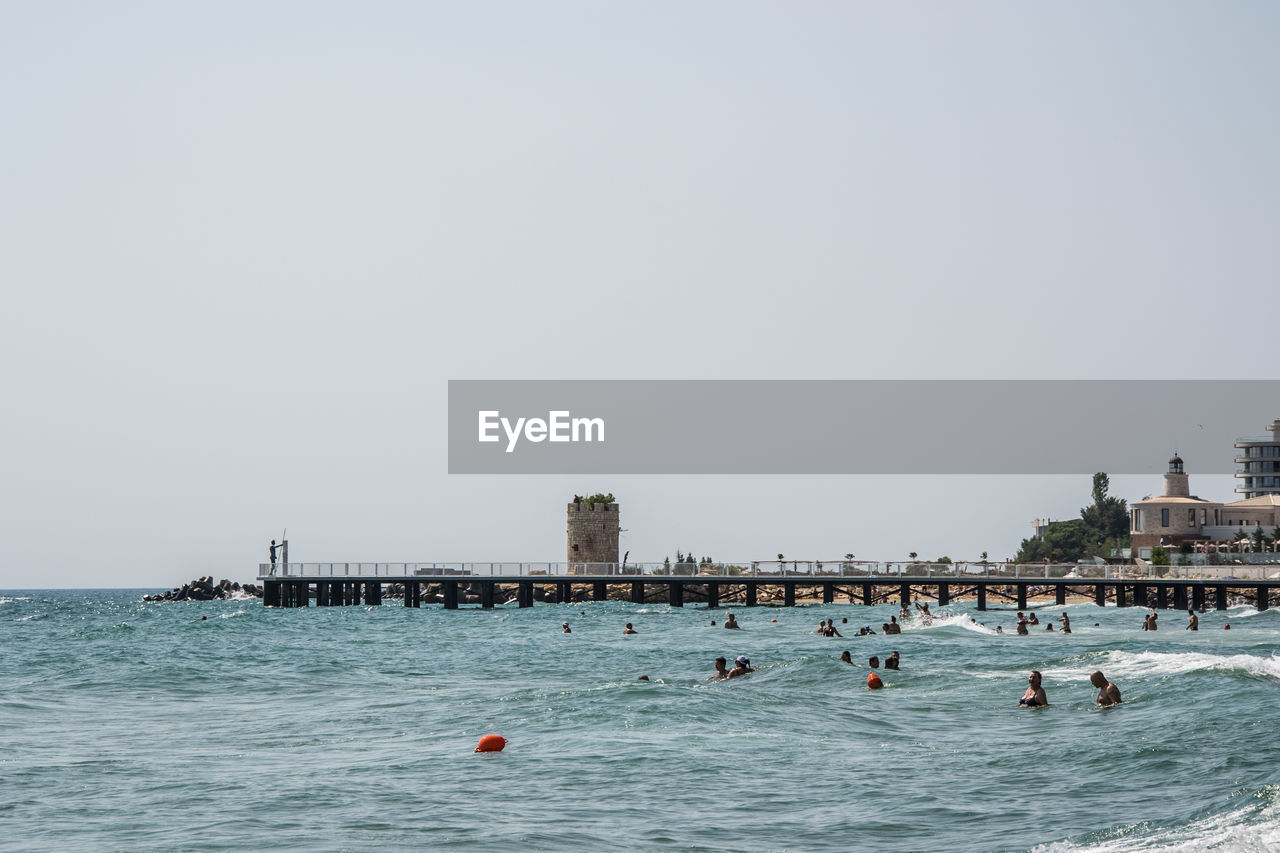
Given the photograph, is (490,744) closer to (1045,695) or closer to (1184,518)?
(1045,695)

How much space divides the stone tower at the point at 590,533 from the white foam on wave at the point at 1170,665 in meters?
59.0

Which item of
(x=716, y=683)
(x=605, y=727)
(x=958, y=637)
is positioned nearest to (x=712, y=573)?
(x=958, y=637)

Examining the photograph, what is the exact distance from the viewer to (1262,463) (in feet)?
481

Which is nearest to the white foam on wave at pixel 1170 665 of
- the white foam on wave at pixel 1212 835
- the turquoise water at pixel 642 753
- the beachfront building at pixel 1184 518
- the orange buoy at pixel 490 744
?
the turquoise water at pixel 642 753

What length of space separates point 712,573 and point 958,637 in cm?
3330

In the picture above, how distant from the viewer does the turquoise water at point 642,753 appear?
15539mm

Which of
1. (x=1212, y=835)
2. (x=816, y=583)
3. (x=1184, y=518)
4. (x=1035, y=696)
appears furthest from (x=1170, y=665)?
(x=1184, y=518)

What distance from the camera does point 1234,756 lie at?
19.2 m

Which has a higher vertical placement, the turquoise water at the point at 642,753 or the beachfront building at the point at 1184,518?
the beachfront building at the point at 1184,518

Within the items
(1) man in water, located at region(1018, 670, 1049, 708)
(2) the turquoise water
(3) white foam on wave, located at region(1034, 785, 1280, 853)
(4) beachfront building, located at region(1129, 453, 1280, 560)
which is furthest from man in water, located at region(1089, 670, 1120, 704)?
(4) beachfront building, located at region(1129, 453, 1280, 560)

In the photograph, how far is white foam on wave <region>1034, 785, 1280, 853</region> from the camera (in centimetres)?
1416

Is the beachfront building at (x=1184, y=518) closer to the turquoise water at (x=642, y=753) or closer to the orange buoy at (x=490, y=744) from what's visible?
the turquoise water at (x=642, y=753)

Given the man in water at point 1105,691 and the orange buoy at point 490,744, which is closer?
the orange buoy at point 490,744

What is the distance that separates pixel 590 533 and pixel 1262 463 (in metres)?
93.3
